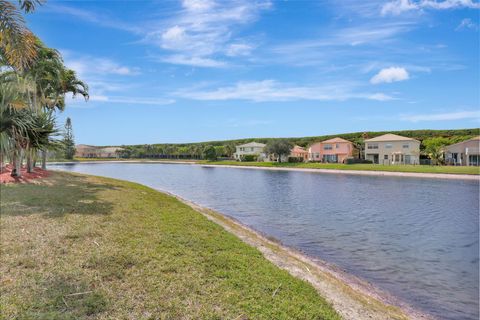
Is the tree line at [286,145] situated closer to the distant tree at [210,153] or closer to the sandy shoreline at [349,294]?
the distant tree at [210,153]

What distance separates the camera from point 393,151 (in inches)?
2485

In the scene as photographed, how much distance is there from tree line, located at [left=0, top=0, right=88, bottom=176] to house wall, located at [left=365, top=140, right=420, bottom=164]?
57562 millimetres

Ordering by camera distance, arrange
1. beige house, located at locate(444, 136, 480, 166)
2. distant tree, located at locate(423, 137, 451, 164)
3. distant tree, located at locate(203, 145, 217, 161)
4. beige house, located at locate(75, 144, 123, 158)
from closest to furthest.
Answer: beige house, located at locate(444, 136, 480, 166), distant tree, located at locate(423, 137, 451, 164), distant tree, located at locate(203, 145, 217, 161), beige house, located at locate(75, 144, 123, 158)

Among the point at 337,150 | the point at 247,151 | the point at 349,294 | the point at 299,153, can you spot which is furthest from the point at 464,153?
the point at 349,294

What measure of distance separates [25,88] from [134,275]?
1289 centimetres

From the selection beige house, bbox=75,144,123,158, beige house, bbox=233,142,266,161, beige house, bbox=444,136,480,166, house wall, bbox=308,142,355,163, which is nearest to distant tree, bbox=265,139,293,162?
house wall, bbox=308,142,355,163

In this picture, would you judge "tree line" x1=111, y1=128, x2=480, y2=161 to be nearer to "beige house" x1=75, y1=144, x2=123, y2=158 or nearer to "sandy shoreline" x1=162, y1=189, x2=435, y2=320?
"beige house" x1=75, y1=144, x2=123, y2=158

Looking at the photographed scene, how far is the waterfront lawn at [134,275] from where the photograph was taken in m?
4.52

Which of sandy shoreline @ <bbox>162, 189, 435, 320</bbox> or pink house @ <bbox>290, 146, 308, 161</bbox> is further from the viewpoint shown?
pink house @ <bbox>290, 146, 308, 161</bbox>

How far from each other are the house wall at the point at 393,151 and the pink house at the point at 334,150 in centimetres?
433

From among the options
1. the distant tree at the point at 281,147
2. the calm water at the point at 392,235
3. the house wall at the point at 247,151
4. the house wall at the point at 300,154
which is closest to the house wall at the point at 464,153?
the distant tree at the point at 281,147

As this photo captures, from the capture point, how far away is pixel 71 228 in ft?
26.3

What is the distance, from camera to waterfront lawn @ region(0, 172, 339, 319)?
452 cm

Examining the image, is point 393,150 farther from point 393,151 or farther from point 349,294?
point 349,294
